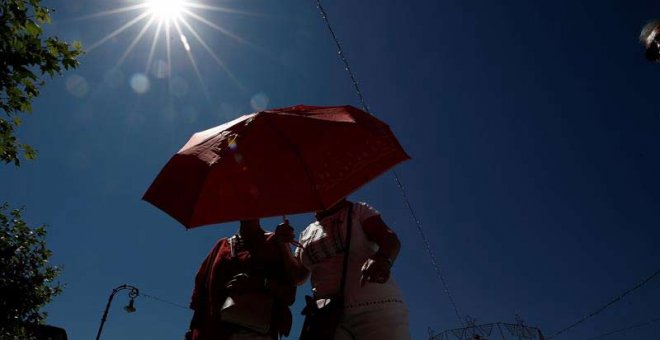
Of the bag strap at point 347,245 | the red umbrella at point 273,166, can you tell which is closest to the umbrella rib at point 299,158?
the red umbrella at point 273,166

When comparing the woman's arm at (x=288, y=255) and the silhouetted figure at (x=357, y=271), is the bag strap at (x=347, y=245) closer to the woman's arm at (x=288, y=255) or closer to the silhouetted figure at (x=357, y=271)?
the silhouetted figure at (x=357, y=271)

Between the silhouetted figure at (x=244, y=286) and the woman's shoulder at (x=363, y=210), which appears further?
the woman's shoulder at (x=363, y=210)

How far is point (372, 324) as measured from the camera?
2082 millimetres

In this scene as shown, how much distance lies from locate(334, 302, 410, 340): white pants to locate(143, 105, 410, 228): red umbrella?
773mm

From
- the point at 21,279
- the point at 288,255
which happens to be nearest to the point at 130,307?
the point at 21,279

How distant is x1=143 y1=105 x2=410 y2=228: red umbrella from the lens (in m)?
1.73

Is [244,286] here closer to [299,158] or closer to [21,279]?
[299,158]

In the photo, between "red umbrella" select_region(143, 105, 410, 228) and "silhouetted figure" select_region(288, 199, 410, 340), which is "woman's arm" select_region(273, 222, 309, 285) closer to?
"silhouetted figure" select_region(288, 199, 410, 340)

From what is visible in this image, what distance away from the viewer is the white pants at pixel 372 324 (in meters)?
2.07

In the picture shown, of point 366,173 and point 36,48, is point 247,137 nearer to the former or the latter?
point 366,173

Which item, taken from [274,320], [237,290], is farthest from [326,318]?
[237,290]

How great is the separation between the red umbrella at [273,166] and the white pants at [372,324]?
773 mm

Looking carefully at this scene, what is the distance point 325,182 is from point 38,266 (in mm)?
15395

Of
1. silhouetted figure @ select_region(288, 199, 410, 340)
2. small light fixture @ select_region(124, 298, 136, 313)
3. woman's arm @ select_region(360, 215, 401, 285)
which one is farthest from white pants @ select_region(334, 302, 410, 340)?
small light fixture @ select_region(124, 298, 136, 313)
